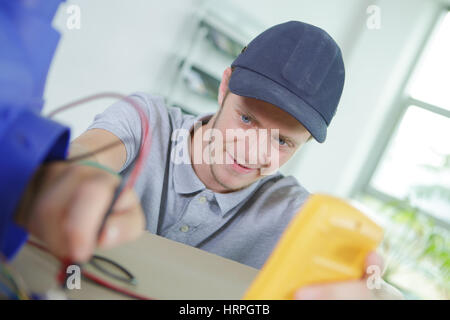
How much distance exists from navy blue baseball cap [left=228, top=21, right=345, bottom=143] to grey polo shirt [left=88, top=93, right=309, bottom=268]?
9.5 inches

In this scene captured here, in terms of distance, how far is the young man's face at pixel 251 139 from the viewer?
0.75 meters

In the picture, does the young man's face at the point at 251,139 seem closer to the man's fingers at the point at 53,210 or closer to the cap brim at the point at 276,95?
the cap brim at the point at 276,95

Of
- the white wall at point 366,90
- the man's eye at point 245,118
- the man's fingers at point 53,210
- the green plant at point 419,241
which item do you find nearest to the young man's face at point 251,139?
the man's eye at point 245,118

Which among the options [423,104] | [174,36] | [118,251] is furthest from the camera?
[423,104]

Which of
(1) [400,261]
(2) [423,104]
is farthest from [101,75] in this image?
(2) [423,104]

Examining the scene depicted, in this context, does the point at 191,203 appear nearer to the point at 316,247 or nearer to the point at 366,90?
the point at 316,247

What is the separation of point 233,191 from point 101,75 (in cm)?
84

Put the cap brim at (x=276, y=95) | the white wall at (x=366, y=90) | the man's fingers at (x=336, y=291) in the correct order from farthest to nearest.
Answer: the white wall at (x=366, y=90) < the cap brim at (x=276, y=95) < the man's fingers at (x=336, y=291)

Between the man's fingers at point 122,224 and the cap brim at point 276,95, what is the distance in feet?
1.44

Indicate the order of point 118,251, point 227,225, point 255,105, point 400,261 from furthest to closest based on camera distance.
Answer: point 400,261 → point 227,225 → point 255,105 → point 118,251

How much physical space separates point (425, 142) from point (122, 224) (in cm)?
299

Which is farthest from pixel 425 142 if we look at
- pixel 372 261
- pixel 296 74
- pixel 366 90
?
pixel 372 261

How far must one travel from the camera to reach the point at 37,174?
26 centimetres

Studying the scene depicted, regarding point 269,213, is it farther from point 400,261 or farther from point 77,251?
point 400,261
